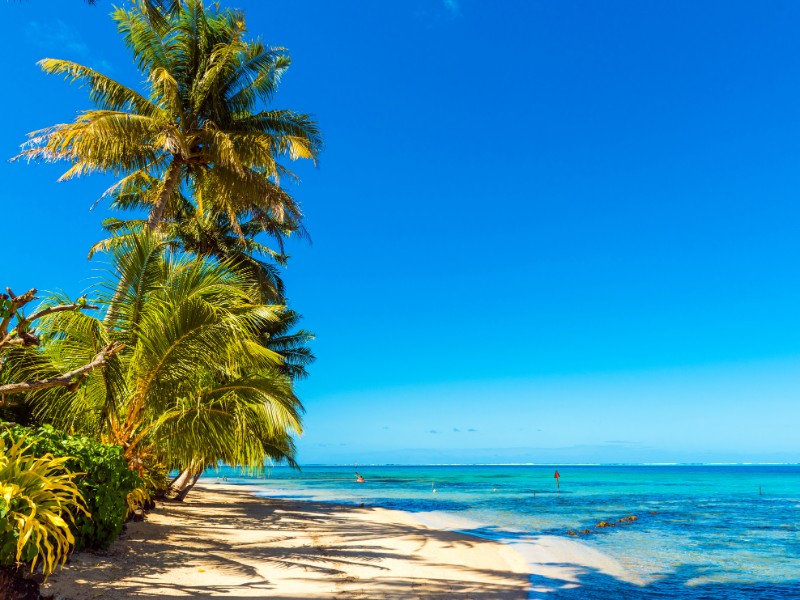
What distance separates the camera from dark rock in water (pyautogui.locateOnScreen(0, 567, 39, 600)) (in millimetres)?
4047

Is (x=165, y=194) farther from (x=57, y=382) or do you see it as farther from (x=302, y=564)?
(x=302, y=564)

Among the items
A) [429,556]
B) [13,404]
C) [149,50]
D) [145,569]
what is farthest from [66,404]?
[149,50]

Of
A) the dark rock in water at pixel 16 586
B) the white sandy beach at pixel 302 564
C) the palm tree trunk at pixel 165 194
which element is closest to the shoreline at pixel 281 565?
the white sandy beach at pixel 302 564

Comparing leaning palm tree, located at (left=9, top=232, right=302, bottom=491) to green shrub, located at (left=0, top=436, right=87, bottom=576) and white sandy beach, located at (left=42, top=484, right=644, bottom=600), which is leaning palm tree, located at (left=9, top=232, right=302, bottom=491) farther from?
green shrub, located at (left=0, top=436, right=87, bottom=576)

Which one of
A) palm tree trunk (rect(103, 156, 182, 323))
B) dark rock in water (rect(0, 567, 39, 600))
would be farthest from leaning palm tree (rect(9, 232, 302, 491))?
dark rock in water (rect(0, 567, 39, 600))

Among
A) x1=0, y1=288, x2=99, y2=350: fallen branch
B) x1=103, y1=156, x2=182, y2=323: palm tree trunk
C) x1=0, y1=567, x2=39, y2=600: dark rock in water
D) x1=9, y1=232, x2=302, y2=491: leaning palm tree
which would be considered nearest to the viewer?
x1=0, y1=567, x2=39, y2=600: dark rock in water

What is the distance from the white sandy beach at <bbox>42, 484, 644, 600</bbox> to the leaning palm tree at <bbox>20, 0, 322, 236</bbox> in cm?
706

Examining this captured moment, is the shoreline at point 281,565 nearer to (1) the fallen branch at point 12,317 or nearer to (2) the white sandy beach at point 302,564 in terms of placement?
(2) the white sandy beach at point 302,564

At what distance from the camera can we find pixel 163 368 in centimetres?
843

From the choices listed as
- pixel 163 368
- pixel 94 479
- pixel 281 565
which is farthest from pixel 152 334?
pixel 281 565

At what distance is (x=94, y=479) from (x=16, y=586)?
2294mm

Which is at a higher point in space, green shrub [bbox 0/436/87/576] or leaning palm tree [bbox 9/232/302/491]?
leaning palm tree [bbox 9/232/302/491]

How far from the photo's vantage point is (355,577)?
311 inches

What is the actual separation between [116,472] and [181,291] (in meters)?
2.94
